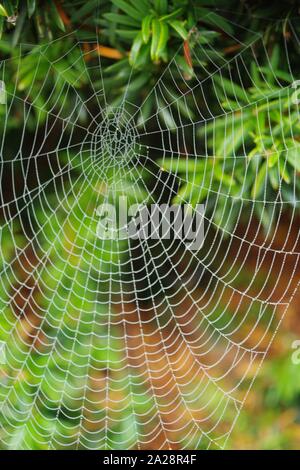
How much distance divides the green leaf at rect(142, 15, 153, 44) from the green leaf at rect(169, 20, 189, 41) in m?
0.04

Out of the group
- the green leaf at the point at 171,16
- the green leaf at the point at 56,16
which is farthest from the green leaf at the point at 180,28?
the green leaf at the point at 56,16

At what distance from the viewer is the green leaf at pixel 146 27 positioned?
58.5 inches

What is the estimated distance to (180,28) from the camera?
1502 mm

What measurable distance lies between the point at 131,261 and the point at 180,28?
0.52 metres

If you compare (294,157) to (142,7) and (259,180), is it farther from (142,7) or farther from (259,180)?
(142,7)

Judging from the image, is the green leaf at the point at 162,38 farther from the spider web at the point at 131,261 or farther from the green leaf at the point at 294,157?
the green leaf at the point at 294,157

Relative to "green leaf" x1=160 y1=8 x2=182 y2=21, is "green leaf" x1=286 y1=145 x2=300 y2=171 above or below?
below

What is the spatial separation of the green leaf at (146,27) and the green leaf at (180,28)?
39 millimetres

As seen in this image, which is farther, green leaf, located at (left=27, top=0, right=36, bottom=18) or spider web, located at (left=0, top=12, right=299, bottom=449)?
spider web, located at (left=0, top=12, right=299, bottom=449)

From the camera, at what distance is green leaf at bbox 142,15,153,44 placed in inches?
58.5

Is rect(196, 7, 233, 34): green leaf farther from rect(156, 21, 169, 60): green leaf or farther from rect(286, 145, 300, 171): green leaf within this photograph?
rect(286, 145, 300, 171): green leaf

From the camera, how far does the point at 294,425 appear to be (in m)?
1.71

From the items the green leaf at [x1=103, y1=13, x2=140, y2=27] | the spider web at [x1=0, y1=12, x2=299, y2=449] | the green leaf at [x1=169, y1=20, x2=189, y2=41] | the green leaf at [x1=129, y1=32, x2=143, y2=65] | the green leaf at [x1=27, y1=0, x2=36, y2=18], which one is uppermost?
the green leaf at [x1=27, y1=0, x2=36, y2=18]


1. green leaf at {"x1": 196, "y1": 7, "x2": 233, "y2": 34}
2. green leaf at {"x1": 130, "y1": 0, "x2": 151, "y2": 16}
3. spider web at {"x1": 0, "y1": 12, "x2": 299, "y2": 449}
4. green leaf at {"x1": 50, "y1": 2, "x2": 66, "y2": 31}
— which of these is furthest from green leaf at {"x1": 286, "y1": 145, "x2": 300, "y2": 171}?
green leaf at {"x1": 50, "y1": 2, "x2": 66, "y2": 31}
